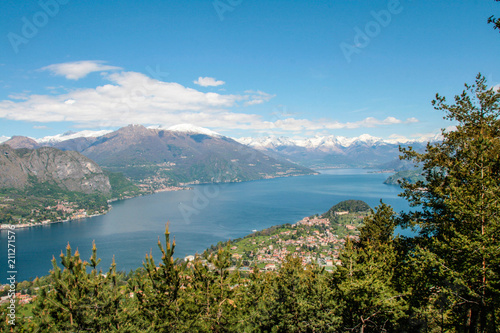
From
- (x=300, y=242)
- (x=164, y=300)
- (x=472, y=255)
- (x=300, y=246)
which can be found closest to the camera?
(x=472, y=255)

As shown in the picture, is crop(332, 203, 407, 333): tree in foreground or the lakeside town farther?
the lakeside town

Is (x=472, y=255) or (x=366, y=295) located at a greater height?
(x=472, y=255)

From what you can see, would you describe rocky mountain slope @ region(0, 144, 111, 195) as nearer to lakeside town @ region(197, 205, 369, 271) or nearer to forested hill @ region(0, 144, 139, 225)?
forested hill @ region(0, 144, 139, 225)

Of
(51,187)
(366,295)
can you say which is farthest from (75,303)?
(51,187)

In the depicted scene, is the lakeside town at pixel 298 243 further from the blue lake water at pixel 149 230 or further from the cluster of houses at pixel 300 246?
the blue lake water at pixel 149 230

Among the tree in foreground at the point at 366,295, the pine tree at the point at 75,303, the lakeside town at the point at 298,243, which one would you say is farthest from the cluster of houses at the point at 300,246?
the pine tree at the point at 75,303

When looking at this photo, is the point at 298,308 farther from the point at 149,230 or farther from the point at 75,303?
the point at 149,230

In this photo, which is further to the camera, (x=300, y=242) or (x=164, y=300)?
(x=300, y=242)

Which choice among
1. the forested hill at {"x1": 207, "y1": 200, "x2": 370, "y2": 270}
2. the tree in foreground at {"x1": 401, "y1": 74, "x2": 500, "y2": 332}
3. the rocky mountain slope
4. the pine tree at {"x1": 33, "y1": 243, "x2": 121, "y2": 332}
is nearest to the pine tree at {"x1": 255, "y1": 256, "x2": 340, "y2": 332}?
the tree in foreground at {"x1": 401, "y1": 74, "x2": 500, "y2": 332}

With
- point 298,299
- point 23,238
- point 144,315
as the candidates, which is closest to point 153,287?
point 144,315
